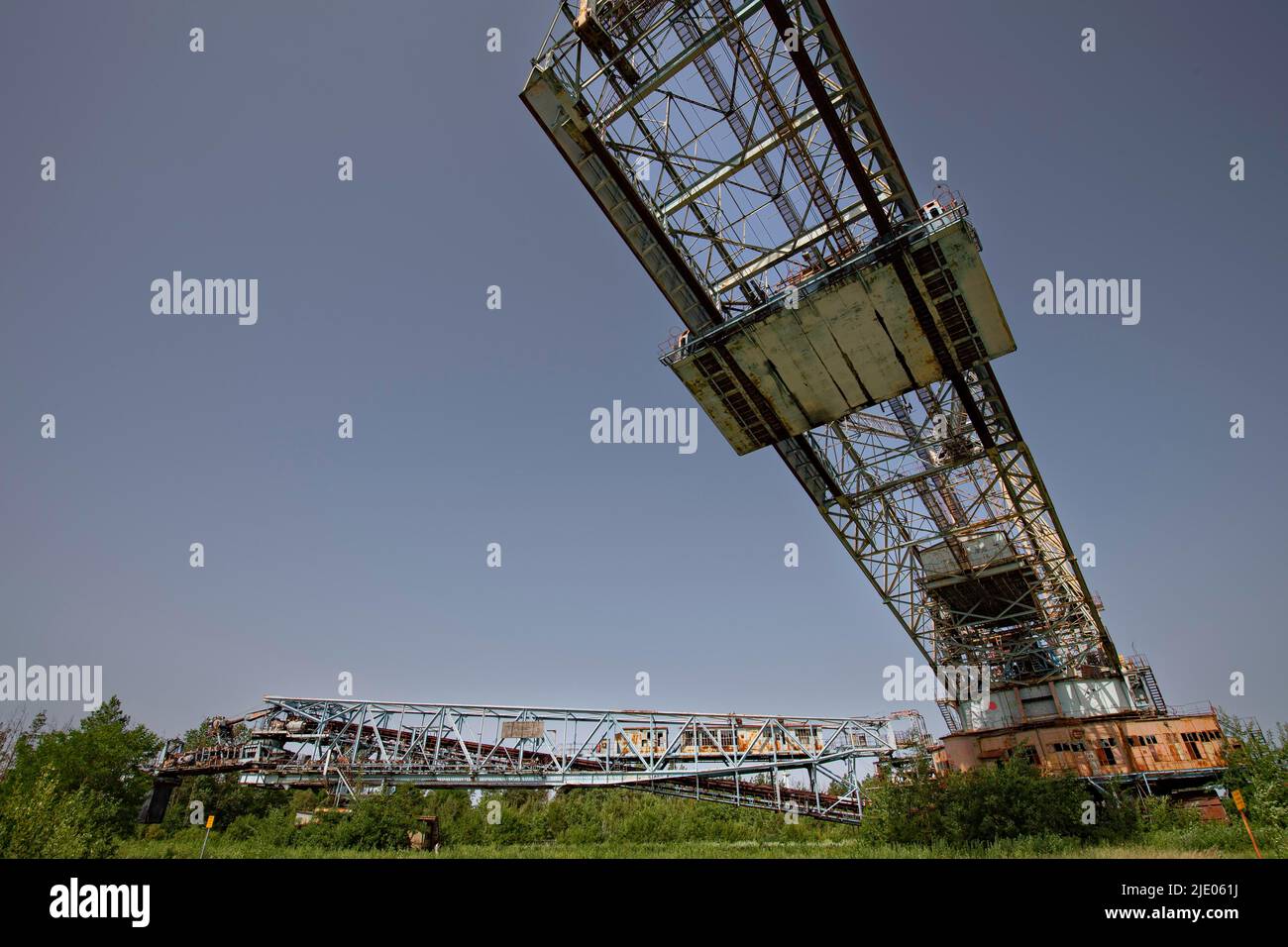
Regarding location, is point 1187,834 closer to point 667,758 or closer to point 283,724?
point 667,758

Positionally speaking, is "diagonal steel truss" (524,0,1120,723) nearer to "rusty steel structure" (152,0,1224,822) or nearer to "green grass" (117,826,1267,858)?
"rusty steel structure" (152,0,1224,822)

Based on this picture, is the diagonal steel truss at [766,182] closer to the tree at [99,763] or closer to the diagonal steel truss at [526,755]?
the diagonal steel truss at [526,755]

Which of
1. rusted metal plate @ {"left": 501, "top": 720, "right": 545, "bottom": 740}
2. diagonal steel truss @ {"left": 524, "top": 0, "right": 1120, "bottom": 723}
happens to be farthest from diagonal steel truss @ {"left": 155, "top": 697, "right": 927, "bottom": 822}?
diagonal steel truss @ {"left": 524, "top": 0, "right": 1120, "bottom": 723}

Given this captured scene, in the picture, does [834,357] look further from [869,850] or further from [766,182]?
[869,850]

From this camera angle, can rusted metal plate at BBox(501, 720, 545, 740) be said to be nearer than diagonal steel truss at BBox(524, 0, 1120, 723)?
No

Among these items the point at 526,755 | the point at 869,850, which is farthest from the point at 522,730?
the point at 869,850

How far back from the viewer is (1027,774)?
811 inches

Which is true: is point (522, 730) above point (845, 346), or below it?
below

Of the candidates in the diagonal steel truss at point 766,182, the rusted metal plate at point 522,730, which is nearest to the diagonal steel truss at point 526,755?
the rusted metal plate at point 522,730

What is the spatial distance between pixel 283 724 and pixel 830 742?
35363mm

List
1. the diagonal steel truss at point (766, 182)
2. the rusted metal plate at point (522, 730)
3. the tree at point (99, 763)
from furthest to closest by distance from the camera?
the rusted metal plate at point (522, 730)
the tree at point (99, 763)
the diagonal steel truss at point (766, 182)

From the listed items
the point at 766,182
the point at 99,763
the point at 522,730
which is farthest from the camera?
the point at 522,730

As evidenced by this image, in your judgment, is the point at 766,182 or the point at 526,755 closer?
the point at 766,182
